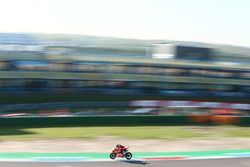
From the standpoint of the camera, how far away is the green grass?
76.6ft

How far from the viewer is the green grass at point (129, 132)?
23.4m

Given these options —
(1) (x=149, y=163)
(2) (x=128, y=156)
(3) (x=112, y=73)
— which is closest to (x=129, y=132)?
(2) (x=128, y=156)

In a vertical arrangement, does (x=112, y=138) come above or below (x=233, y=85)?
below

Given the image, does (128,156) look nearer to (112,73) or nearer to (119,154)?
(119,154)

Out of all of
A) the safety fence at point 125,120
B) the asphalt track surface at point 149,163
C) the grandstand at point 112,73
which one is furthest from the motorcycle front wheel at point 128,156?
the grandstand at point 112,73

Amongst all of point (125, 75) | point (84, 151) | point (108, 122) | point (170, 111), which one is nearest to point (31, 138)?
point (84, 151)

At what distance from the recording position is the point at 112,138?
76.9 ft

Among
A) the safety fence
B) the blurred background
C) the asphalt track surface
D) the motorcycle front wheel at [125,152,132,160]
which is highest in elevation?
the blurred background

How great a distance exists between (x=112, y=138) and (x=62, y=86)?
24.9 meters

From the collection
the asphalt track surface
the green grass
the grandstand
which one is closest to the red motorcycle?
the asphalt track surface

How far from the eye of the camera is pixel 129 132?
83.8 feet

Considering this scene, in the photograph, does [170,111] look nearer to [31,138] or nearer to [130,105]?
[130,105]

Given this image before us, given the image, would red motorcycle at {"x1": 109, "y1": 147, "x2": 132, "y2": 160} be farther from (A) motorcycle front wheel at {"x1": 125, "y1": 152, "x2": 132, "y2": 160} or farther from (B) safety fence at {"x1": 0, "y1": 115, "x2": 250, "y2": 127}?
(B) safety fence at {"x1": 0, "y1": 115, "x2": 250, "y2": 127}

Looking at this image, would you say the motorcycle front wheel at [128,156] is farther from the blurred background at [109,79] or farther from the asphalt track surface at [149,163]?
the blurred background at [109,79]
